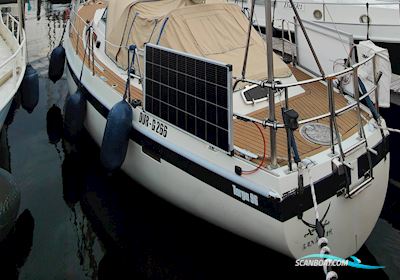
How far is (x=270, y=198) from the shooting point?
4.60m

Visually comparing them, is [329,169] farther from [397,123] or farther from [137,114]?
[397,123]

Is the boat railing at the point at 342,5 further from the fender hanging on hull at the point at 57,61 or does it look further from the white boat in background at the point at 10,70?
the white boat in background at the point at 10,70

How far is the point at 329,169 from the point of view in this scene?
481 centimetres

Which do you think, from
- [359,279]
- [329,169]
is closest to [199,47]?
[329,169]

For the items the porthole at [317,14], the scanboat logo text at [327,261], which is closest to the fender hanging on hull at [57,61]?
the porthole at [317,14]

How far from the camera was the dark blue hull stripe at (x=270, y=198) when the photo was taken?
4.57m

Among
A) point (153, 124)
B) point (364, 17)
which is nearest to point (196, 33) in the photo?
point (153, 124)

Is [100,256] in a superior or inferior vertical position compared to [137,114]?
inferior

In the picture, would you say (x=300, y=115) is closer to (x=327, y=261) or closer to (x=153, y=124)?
(x=153, y=124)

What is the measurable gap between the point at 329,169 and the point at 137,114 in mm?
2938

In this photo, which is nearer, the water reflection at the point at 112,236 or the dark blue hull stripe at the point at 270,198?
the dark blue hull stripe at the point at 270,198

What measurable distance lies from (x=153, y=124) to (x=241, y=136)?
132cm

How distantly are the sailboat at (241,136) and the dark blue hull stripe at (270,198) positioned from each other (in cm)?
1

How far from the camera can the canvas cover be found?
6.73 meters
